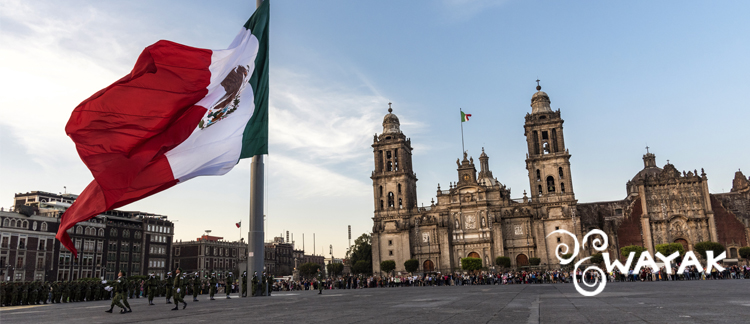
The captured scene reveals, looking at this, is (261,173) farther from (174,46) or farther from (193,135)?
(174,46)

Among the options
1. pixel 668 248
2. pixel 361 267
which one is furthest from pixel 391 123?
pixel 668 248

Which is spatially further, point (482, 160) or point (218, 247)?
point (482, 160)

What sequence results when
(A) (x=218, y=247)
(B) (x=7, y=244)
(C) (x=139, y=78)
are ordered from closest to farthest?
1. (C) (x=139, y=78)
2. (B) (x=7, y=244)
3. (A) (x=218, y=247)

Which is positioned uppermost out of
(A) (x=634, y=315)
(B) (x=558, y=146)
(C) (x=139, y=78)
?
(B) (x=558, y=146)

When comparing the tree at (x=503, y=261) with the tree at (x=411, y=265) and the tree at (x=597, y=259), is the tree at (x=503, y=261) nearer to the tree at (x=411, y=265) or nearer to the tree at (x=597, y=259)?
the tree at (x=597, y=259)

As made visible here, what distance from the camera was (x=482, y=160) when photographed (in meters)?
113

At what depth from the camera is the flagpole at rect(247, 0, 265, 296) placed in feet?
78.7

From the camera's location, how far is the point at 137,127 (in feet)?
48.5

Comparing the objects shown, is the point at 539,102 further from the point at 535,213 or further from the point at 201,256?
the point at 201,256

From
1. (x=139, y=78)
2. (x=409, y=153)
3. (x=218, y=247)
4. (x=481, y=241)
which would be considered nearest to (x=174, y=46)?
(x=139, y=78)

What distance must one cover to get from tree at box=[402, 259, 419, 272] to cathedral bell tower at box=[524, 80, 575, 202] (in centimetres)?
1955

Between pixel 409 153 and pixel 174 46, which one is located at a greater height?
pixel 409 153

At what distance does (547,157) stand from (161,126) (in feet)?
221

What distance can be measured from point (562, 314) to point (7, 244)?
241 ft
